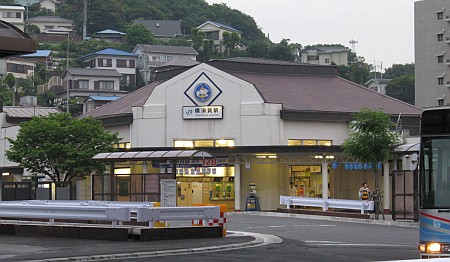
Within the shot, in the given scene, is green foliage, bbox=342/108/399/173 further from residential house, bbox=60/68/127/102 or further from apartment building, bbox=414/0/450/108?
residential house, bbox=60/68/127/102

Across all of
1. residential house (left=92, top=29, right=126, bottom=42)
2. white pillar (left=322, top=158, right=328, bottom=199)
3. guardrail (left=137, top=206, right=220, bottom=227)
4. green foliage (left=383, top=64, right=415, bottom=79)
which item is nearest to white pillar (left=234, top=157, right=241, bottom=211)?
white pillar (left=322, top=158, right=328, bottom=199)

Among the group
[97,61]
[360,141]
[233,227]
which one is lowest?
[233,227]

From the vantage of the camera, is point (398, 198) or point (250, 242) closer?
point (250, 242)

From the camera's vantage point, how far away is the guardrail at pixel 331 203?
Answer: 44.7m

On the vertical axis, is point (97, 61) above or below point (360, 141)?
above

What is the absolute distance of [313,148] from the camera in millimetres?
58125

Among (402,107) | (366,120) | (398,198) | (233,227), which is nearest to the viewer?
(233,227)

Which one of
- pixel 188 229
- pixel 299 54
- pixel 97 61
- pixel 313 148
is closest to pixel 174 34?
pixel 299 54

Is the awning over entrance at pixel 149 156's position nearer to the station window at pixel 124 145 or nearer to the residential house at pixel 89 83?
the station window at pixel 124 145

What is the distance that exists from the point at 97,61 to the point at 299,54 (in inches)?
2631

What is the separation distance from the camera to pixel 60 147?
5744cm

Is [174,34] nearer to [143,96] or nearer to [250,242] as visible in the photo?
[143,96]

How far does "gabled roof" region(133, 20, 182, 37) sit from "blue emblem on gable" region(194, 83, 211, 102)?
124796 millimetres

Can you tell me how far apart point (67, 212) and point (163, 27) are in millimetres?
161473
